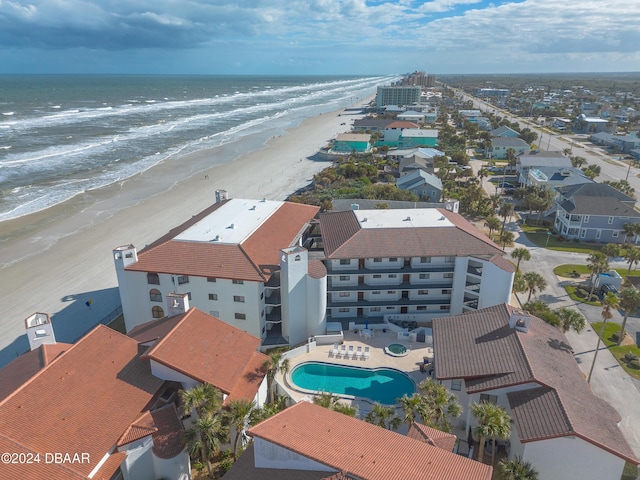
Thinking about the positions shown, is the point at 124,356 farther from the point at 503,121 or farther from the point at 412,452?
the point at 503,121

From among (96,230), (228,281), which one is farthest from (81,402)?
(96,230)

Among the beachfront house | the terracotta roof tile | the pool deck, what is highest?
the beachfront house

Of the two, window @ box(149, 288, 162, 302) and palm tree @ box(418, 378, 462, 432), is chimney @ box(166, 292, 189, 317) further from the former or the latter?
palm tree @ box(418, 378, 462, 432)

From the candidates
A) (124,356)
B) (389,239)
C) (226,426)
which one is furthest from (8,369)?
(389,239)

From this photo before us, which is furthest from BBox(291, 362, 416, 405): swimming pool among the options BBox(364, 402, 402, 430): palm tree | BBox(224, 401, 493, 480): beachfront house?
BBox(224, 401, 493, 480): beachfront house

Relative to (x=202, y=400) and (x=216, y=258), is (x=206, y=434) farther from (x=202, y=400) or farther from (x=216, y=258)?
(x=216, y=258)

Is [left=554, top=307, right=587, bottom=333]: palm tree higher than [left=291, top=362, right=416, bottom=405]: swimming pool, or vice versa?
[left=554, top=307, right=587, bottom=333]: palm tree
